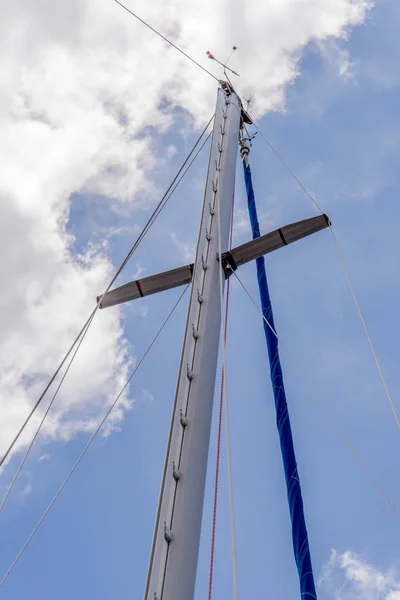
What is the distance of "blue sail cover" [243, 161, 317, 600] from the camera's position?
5515mm

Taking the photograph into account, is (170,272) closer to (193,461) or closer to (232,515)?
(193,461)

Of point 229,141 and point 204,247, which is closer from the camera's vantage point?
point 204,247

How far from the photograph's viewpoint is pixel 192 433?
500 cm

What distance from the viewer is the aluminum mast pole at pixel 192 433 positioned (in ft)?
13.8

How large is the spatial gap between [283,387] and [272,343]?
2.29 feet

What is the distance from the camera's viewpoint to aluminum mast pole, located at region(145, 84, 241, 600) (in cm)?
420

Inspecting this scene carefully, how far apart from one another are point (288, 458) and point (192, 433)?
1887 millimetres

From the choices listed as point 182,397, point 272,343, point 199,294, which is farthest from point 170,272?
point 182,397

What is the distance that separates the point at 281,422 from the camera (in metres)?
6.86

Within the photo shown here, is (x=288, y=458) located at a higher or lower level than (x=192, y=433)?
higher

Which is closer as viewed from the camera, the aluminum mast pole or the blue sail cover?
the aluminum mast pole

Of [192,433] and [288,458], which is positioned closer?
[192,433]

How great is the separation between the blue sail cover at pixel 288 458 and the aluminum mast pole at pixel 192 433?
147 centimetres

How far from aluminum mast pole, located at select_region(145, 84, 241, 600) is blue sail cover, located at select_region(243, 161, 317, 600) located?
147 cm
